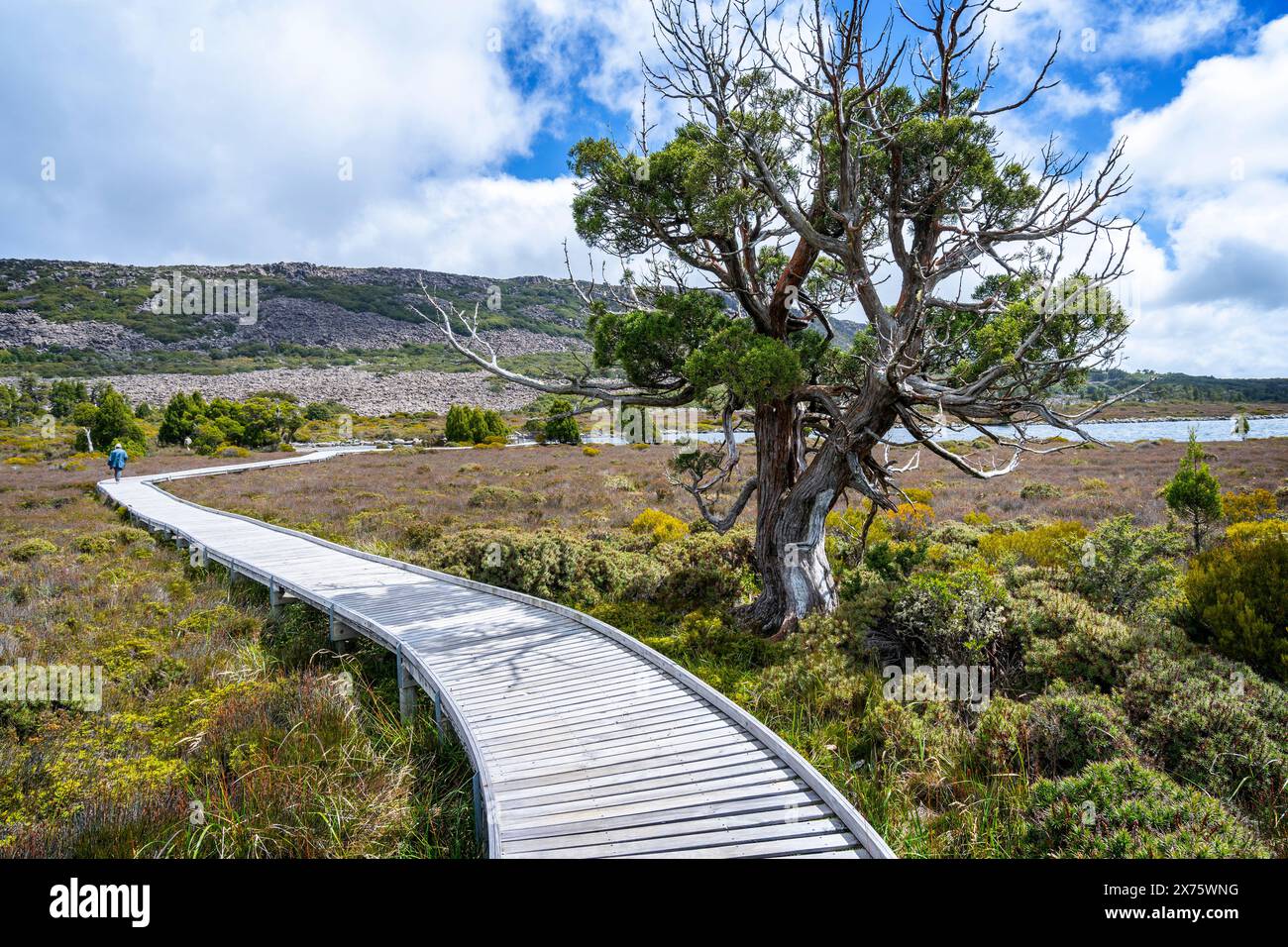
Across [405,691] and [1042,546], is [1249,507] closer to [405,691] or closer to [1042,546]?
[1042,546]

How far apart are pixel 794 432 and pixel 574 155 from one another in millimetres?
5411

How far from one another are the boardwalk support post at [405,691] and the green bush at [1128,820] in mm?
6183

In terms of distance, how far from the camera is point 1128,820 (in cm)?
438

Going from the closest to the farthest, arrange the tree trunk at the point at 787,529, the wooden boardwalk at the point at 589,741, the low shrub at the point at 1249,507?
1. the wooden boardwalk at the point at 589,741
2. the tree trunk at the point at 787,529
3. the low shrub at the point at 1249,507

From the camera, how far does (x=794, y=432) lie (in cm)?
1030

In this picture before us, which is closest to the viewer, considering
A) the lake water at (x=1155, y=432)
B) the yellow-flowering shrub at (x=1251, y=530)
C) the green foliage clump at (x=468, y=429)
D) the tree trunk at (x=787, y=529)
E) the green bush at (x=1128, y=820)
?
the green bush at (x=1128, y=820)

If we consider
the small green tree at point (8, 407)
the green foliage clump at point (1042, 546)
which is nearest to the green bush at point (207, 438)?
the small green tree at point (8, 407)

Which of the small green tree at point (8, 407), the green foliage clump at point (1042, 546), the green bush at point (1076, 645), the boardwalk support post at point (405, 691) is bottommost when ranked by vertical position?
the boardwalk support post at point (405, 691)

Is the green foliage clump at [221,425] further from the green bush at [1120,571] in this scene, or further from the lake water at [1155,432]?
the green bush at [1120,571]

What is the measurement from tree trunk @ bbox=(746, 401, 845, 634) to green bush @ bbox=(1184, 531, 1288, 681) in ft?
14.1

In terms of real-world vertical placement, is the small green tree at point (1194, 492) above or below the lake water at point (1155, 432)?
below

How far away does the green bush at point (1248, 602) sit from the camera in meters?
6.88

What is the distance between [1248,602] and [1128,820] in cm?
435
